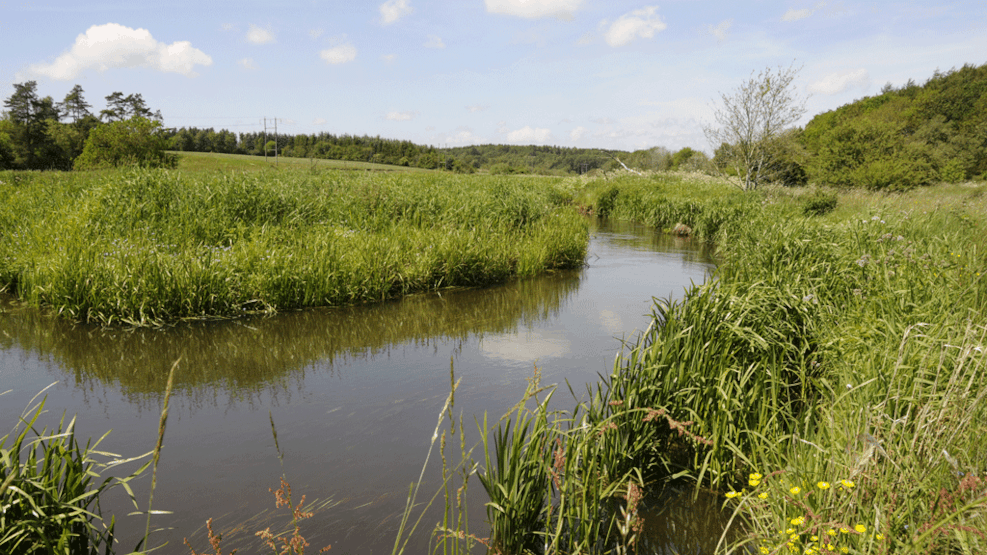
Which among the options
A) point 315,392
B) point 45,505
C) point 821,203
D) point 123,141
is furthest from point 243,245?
point 123,141

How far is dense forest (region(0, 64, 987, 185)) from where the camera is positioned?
104ft

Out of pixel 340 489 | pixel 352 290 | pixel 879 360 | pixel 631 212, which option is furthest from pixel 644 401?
pixel 631 212

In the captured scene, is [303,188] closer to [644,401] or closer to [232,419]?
[232,419]

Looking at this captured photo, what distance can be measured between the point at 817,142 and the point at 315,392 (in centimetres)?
5947

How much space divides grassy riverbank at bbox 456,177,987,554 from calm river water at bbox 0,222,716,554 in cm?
46

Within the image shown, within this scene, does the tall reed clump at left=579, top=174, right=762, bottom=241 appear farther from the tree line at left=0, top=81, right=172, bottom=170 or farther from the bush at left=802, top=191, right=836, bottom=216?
the tree line at left=0, top=81, right=172, bottom=170

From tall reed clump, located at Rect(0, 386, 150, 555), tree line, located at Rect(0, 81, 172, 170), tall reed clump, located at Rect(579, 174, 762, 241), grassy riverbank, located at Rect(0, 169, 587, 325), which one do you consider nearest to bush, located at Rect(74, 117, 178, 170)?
tree line, located at Rect(0, 81, 172, 170)

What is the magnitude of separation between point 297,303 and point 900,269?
714 centimetres

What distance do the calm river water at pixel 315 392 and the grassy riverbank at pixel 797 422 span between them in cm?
46

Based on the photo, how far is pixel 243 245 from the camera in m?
7.94

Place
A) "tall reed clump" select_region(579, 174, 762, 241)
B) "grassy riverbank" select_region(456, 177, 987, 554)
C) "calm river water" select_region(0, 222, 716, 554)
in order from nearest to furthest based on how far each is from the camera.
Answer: "grassy riverbank" select_region(456, 177, 987, 554) → "calm river water" select_region(0, 222, 716, 554) → "tall reed clump" select_region(579, 174, 762, 241)

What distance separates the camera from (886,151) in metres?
34.2

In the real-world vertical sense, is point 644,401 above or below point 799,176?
below

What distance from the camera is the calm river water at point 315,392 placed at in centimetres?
331
